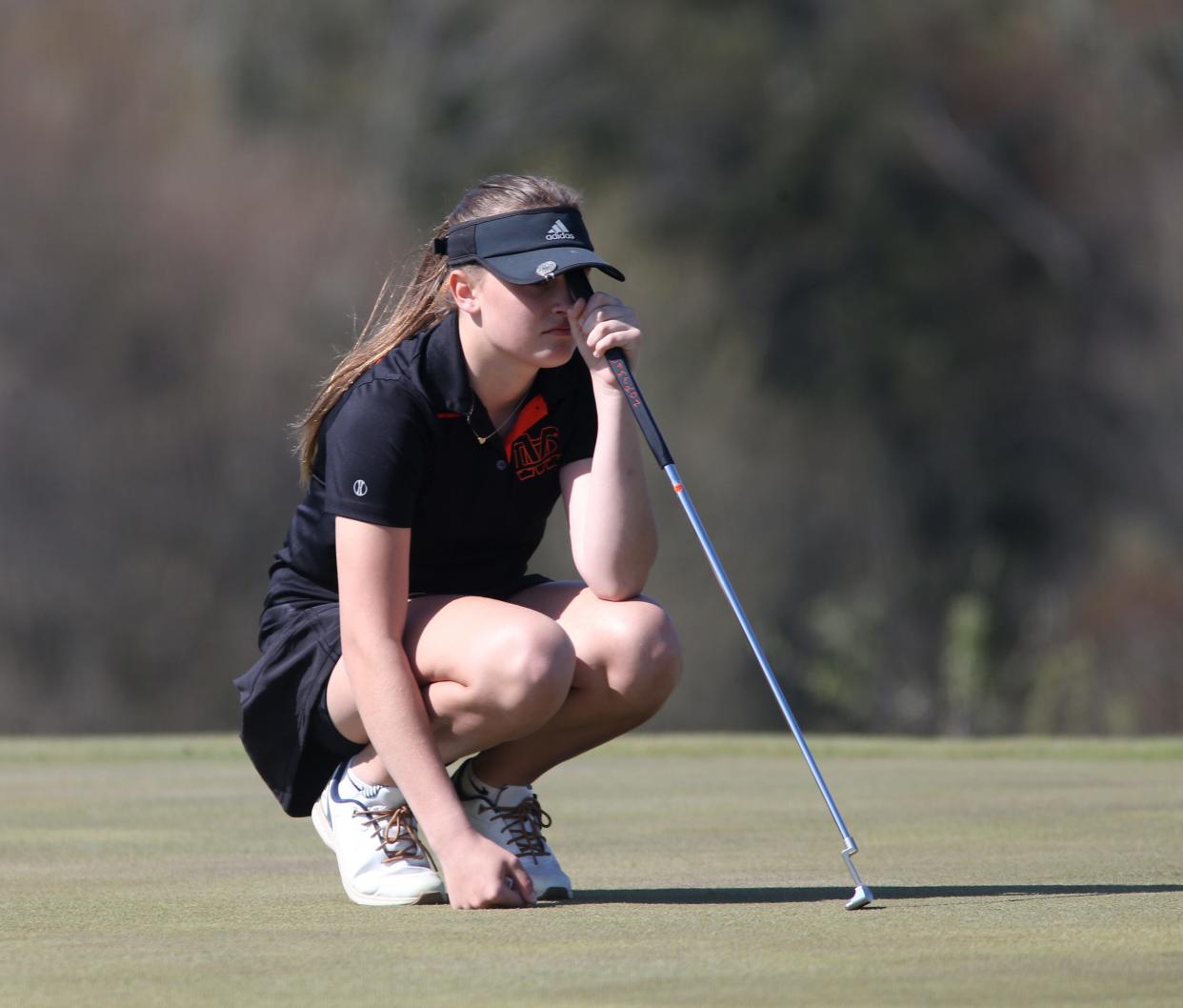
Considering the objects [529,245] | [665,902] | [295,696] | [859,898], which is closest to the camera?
[859,898]

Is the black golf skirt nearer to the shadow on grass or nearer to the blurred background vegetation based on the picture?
the shadow on grass

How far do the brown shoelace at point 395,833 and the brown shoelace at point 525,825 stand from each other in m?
0.11

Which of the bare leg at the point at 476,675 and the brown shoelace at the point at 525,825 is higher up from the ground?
the bare leg at the point at 476,675

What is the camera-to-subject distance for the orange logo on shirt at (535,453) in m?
2.71

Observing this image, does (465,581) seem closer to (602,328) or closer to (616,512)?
(616,512)

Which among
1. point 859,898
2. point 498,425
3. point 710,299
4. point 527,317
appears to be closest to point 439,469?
point 498,425

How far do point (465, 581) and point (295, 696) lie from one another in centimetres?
26

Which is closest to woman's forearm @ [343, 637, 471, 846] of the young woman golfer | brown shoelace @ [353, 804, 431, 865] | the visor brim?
the young woman golfer

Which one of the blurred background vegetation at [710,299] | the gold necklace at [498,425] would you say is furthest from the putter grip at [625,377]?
the blurred background vegetation at [710,299]

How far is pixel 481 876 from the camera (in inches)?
93.0

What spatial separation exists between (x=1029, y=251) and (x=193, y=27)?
5.77 m

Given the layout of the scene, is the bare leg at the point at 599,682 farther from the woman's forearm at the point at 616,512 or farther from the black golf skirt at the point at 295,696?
the black golf skirt at the point at 295,696

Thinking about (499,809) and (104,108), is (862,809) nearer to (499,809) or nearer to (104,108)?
(499,809)

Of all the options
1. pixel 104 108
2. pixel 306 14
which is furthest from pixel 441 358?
Result: pixel 306 14
